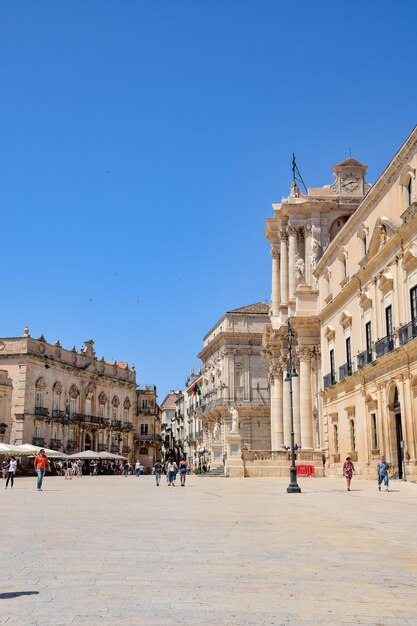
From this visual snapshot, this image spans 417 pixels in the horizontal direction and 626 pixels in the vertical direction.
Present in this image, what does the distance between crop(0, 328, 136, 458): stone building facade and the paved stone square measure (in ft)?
162

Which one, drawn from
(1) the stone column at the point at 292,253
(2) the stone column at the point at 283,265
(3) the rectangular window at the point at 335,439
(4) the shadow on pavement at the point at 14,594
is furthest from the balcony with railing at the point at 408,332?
(2) the stone column at the point at 283,265

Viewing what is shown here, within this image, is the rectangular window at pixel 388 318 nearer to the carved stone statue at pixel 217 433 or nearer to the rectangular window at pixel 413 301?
the rectangular window at pixel 413 301

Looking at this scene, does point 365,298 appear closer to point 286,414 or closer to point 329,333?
point 329,333

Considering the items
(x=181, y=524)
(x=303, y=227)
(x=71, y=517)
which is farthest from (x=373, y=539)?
(x=303, y=227)

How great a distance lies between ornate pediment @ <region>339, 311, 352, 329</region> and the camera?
3334 cm

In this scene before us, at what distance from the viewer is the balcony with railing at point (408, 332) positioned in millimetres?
24188

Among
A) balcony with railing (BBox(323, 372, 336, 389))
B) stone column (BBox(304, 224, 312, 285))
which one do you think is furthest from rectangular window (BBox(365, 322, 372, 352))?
stone column (BBox(304, 224, 312, 285))

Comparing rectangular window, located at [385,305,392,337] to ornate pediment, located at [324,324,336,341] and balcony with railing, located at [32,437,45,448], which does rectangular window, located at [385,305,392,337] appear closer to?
ornate pediment, located at [324,324,336,341]

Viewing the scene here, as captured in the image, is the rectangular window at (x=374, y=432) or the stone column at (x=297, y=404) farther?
the stone column at (x=297, y=404)

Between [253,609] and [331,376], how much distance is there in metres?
31.8

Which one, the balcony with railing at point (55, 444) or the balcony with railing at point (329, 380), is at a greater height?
the balcony with railing at point (329, 380)

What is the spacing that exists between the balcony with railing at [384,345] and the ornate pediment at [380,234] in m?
3.54

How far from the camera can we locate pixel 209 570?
736cm

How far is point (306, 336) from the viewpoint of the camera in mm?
41281
